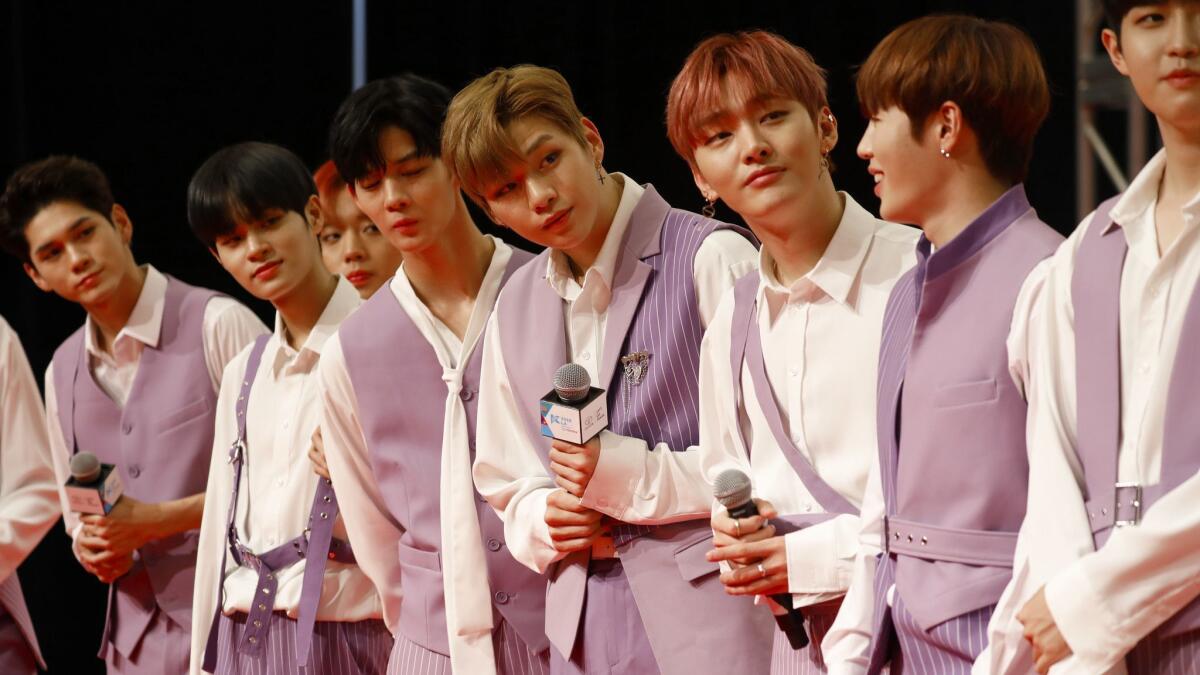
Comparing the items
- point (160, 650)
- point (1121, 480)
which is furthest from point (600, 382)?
point (160, 650)

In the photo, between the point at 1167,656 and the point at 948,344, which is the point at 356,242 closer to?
the point at 948,344

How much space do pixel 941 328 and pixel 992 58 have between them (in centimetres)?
41

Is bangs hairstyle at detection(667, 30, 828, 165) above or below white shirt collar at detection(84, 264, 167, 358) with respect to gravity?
above

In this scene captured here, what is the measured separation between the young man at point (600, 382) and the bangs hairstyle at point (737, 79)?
0.25 metres

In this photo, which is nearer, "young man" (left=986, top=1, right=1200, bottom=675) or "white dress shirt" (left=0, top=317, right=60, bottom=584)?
"young man" (left=986, top=1, right=1200, bottom=675)

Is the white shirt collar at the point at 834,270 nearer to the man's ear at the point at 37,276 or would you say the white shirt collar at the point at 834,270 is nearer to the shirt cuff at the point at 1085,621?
the shirt cuff at the point at 1085,621

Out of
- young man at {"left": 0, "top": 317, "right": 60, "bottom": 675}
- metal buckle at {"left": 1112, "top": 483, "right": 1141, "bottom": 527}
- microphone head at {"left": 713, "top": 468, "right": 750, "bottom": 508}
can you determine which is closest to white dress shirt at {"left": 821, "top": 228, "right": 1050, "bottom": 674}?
microphone head at {"left": 713, "top": 468, "right": 750, "bottom": 508}

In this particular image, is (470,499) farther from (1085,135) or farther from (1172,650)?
(1085,135)

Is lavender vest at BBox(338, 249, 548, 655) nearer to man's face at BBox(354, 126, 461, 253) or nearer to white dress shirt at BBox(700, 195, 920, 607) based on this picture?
man's face at BBox(354, 126, 461, 253)

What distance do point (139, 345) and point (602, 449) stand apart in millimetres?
2078

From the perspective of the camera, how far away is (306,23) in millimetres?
5785

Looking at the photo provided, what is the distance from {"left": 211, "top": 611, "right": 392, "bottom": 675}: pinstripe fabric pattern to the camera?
3275 mm

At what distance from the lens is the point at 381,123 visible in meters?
3.14

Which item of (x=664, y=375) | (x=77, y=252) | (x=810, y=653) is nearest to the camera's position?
(x=810, y=653)
